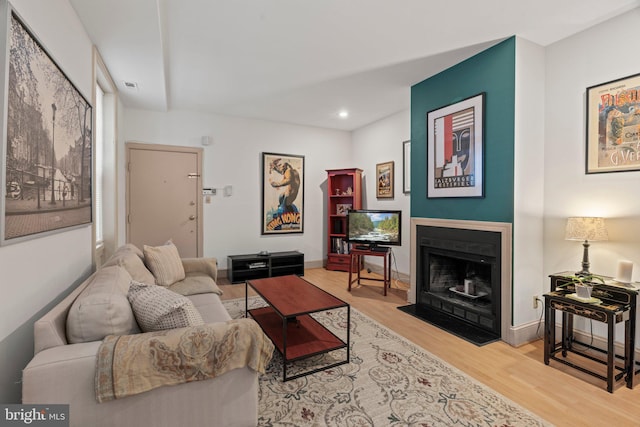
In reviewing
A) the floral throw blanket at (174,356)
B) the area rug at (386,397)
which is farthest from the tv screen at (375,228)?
the floral throw blanket at (174,356)

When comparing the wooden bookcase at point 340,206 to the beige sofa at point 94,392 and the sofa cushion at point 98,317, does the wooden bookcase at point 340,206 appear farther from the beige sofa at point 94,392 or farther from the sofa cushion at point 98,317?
the sofa cushion at point 98,317

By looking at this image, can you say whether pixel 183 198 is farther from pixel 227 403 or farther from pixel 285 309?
pixel 227 403

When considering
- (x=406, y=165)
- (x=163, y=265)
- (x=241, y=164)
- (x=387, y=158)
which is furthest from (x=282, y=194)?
(x=163, y=265)

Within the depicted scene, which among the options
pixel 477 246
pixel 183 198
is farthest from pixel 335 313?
pixel 183 198

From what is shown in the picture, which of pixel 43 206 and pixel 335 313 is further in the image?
pixel 335 313

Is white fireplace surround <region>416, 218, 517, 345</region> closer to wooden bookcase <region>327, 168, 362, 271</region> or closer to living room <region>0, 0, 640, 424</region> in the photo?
living room <region>0, 0, 640, 424</region>

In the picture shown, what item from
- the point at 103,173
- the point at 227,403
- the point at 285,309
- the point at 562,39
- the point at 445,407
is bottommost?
the point at 445,407

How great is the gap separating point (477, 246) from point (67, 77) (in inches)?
138

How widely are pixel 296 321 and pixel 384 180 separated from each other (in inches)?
124

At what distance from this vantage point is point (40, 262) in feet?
5.35

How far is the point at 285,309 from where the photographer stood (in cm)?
226

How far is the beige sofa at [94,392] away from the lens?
122 centimetres

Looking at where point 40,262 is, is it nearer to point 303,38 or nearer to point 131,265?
point 131,265

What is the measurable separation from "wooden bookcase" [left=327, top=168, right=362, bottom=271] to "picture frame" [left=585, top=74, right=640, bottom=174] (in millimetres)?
3409
